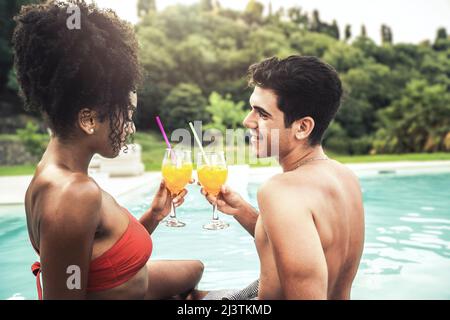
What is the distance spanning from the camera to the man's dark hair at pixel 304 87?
72.2 inches

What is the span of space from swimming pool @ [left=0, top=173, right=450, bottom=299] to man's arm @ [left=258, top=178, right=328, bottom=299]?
2.71m

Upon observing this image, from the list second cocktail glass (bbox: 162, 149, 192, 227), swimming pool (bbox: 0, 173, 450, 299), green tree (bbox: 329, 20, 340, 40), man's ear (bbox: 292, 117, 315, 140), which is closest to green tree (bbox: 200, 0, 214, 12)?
green tree (bbox: 329, 20, 340, 40)

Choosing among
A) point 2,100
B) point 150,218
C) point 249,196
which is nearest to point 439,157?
point 249,196

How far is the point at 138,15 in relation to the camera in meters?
41.9

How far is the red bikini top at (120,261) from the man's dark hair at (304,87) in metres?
0.72

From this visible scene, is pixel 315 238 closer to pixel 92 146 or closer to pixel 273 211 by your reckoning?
pixel 273 211

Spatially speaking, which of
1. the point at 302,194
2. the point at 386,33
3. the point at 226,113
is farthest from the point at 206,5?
the point at 302,194

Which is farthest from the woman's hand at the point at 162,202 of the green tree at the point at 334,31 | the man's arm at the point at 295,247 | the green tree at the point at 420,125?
the green tree at the point at 334,31

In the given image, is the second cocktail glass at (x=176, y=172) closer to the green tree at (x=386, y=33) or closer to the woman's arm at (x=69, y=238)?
the woman's arm at (x=69, y=238)

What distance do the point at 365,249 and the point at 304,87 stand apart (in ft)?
13.6

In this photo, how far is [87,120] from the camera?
163 cm

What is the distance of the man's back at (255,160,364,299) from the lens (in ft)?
5.02

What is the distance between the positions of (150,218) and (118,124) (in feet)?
2.77

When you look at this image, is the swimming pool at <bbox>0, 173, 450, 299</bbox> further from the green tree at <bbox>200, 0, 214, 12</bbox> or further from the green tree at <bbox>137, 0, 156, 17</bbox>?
the green tree at <bbox>200, 0, 214, 12</bbox>
